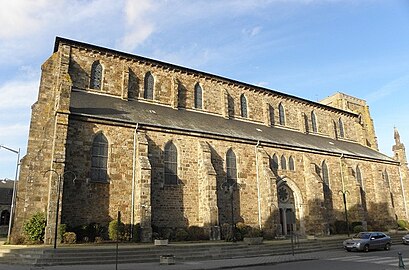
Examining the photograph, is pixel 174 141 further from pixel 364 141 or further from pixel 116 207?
pixel 364 141

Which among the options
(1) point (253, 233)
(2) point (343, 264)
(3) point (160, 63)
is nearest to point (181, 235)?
(1) point (253, 233)

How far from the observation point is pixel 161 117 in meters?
25.8

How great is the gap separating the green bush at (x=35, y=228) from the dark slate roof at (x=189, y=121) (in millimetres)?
7027

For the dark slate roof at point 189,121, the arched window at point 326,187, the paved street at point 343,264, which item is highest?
the dark slate roof at point 189,121

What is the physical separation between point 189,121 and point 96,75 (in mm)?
8932

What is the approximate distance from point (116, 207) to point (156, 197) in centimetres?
283

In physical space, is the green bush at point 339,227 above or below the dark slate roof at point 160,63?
below

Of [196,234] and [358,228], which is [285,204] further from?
[196,234]

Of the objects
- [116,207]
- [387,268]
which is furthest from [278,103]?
[387,268]

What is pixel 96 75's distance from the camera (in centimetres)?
2736

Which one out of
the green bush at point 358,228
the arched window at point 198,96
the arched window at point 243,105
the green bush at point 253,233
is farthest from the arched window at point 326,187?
the arched window at point 198,96

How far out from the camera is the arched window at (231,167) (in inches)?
1023

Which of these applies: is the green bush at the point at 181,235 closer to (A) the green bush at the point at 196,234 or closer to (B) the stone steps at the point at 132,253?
(A) the green bush at the point at 196,234

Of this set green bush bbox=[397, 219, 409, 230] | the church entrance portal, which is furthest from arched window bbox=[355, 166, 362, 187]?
the church entrance portal
